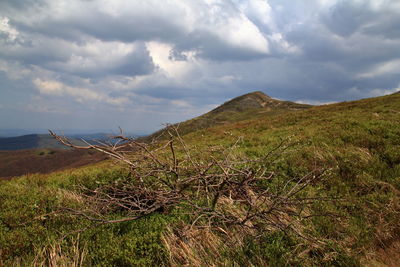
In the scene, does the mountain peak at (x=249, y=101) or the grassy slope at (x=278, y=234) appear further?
the mountain peak at (x=249, y=101)

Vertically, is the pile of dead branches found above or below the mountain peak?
below

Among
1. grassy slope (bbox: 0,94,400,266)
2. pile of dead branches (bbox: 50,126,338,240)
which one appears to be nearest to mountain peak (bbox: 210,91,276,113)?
grassy slope (bbox: 0,94,400,266)

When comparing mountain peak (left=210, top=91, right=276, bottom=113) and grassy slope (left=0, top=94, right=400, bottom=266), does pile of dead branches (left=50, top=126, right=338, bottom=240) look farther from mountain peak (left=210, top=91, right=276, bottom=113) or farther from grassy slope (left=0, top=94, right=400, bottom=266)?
mountain peak (left=210, top=91, right=276, bottom=113)

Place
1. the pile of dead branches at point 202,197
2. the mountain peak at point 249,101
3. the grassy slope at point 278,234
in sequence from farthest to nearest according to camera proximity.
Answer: the mountain peak at point 249,101, the pile of dead branches at point 202,197, the grassy slope at point 278,234

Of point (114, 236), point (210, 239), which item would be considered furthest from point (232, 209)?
point (114, 236)

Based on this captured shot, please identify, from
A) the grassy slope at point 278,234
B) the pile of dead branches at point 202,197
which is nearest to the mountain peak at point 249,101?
the grassy slope at point 278,234

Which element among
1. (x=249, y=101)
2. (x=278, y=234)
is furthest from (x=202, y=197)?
(x=249, y=101)

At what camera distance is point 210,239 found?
495 centimetres

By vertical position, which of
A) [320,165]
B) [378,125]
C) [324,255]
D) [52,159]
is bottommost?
[52,159]

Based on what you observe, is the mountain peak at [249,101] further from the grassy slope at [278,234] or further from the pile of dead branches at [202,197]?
the pile of dead branches at [202,197]

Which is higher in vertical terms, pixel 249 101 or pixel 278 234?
pixel 249 101

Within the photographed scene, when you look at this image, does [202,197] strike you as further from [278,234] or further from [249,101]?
[249,101]

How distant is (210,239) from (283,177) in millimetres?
4583

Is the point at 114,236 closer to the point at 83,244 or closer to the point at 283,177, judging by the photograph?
the point at 83,244
